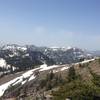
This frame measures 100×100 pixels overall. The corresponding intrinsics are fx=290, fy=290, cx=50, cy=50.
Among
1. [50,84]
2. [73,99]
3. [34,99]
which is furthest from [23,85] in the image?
[73,99]

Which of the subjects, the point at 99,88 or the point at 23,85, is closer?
the point at 99,88

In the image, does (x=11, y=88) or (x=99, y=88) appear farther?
(x=11, y=88)

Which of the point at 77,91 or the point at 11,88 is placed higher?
the point at 77,91

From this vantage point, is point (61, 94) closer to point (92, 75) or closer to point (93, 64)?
point (92, 75)

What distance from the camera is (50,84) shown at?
115562mm

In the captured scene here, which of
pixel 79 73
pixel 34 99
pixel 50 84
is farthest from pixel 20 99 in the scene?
pixel 79 73

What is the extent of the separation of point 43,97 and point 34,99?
3.36m

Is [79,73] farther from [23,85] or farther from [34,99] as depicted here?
[34,99]

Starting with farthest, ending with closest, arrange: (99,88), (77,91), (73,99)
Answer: (99,88) → (77,91) → (73,99)

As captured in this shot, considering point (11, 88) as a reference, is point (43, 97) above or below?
above

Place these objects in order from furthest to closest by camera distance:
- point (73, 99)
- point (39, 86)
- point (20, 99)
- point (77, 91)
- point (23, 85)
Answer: point (23, 85) < point (39, 86) < point (20, 99) < point (77, 91) < point (73, 99)

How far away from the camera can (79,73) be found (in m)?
125

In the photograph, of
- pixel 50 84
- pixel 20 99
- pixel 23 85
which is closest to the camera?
pixel 20 99

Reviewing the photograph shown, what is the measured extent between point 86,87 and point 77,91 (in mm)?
5806
